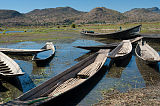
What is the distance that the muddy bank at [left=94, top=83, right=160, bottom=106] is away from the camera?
22.9 ft

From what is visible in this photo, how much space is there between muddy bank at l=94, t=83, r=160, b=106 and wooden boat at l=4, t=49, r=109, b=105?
1.41 m

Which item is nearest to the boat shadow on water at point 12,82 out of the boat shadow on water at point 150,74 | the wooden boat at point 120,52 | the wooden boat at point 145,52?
the wooden boat at point 120,52

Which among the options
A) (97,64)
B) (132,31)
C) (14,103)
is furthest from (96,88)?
(132,31)

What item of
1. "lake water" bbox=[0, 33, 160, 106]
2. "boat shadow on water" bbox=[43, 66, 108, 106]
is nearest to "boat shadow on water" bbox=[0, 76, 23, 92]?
"lake water" bbox=[0, 33, 160, 106]

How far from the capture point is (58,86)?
827 cm

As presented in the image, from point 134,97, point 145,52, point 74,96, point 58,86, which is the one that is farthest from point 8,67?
point 145,52

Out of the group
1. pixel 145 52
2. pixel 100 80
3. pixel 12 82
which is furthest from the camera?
pixel 145 52

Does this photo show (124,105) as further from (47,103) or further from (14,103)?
(14,103)

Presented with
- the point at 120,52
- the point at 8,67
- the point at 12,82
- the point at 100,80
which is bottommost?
the point at 100,80

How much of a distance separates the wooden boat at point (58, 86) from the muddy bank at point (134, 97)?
4.63 ft

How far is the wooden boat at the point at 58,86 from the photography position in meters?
6.12

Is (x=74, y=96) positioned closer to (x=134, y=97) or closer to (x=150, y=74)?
(x=134, y=97)

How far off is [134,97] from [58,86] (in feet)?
12.1

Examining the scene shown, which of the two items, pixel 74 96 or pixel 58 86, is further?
pixel 58 86
